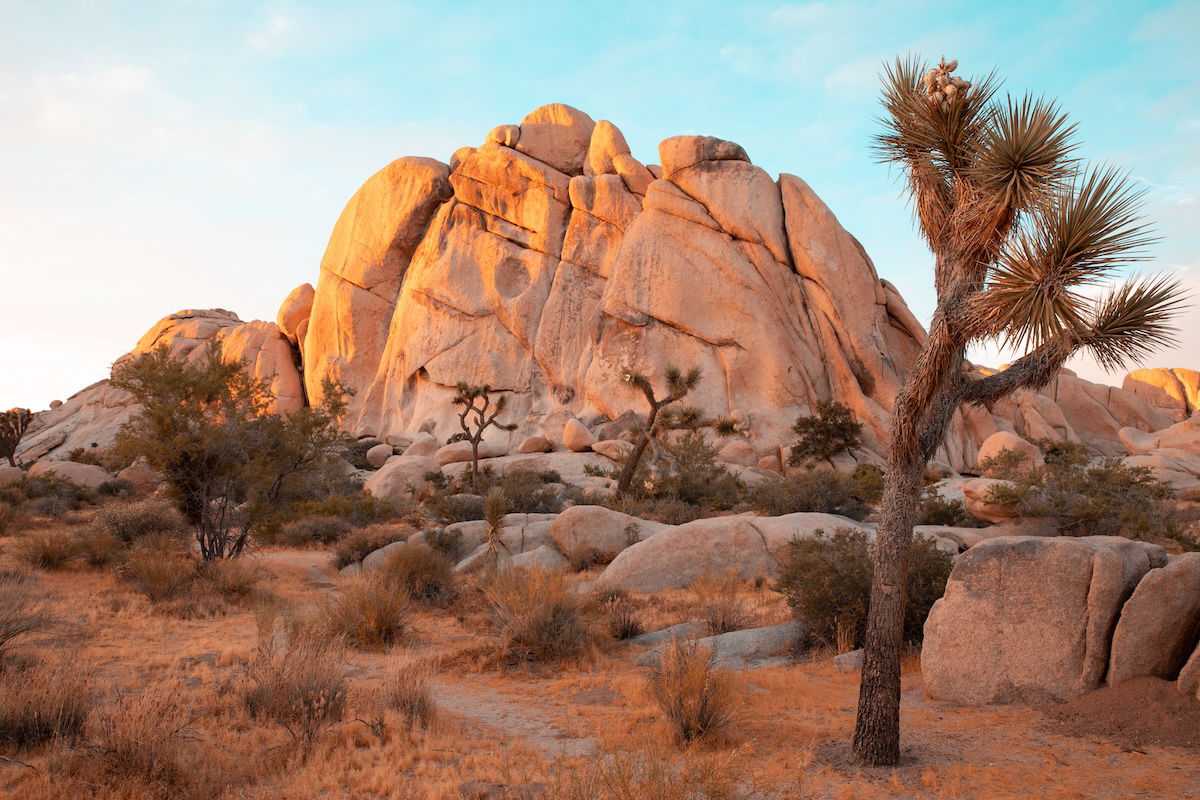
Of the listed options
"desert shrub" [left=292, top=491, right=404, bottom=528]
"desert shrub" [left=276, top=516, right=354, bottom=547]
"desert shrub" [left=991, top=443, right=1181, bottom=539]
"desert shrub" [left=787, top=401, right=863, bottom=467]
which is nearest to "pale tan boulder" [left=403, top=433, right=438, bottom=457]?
"desert shrub" [left=292, top=491, right=404, bottom=528]

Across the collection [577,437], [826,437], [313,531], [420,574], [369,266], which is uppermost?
[369,266]

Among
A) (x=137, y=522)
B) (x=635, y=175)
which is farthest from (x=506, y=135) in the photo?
→ (x=137, y=522)

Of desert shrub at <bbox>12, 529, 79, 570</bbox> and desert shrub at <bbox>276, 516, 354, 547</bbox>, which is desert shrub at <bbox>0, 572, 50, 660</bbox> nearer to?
desert shrub at <bbox>12, 529, 79, 570</bbox>

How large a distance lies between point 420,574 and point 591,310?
30.8 meters

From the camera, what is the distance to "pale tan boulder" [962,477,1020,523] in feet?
50.6

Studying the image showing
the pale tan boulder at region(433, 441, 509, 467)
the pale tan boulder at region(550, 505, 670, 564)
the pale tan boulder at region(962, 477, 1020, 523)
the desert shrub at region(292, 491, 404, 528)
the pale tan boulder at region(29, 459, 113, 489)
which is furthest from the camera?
the pale tan boulder at region(433, 441, 509, 467)

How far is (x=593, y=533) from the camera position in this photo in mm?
15039

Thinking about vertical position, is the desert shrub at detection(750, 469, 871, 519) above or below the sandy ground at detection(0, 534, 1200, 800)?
above

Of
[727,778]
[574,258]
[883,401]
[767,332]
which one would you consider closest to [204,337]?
[574,258]

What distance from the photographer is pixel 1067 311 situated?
485 centimetres

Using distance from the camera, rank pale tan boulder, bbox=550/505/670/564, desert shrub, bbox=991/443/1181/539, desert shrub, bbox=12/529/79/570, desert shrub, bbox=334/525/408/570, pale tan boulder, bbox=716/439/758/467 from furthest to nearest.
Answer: pale tan boulder, bbox=716/439/758/467 → desert shrub, bbox=334/525/408/570 → pale tan boulder, bbox=550/505/670/564 → desert shrub, bbox=991/443/1181/539 → desert shrub, bbox=12/529/79/570

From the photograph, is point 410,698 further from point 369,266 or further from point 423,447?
point 369,266

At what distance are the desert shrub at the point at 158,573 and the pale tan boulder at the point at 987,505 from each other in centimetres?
1433

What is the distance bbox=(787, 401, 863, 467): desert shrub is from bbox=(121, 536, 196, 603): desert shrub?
2416cm
